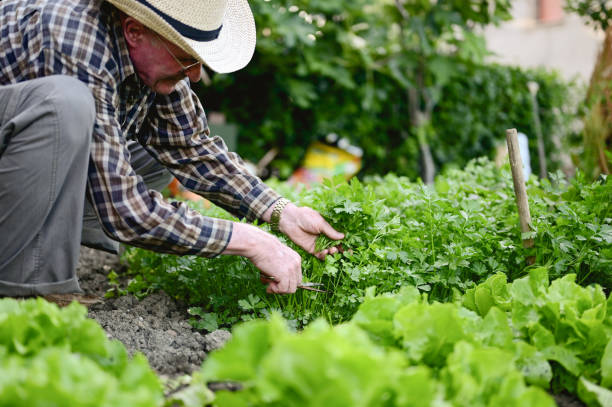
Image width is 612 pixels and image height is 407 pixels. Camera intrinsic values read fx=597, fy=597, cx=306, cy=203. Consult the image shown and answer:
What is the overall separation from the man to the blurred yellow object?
4480 millimetres

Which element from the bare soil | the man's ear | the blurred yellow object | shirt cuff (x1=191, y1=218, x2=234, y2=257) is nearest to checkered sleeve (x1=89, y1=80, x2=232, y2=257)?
shirt cuff (x1=191, y1=218, x2=234, y2=257)

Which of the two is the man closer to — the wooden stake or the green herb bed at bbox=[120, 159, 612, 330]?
the green herb bed at bbox=[120, 159, 612, 330]

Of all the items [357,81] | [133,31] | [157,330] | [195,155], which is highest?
[133,31]

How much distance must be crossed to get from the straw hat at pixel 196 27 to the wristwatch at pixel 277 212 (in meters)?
0.57

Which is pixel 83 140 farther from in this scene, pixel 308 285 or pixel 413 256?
pixel 413 256

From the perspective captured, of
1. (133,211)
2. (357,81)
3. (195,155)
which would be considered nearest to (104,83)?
(133,211)

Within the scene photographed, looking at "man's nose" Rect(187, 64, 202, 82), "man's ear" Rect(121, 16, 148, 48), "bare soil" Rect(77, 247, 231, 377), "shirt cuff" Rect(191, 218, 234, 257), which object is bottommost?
"bare soil" Rect(77, 247, 231, 377)

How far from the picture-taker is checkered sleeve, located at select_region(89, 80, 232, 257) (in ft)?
6.49

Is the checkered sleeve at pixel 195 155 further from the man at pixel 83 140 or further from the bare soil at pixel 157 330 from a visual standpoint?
the bare soil at pixel 157 330

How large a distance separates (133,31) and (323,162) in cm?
481

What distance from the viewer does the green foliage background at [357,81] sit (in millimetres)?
6176

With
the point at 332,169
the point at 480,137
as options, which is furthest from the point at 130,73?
the point at 480,137

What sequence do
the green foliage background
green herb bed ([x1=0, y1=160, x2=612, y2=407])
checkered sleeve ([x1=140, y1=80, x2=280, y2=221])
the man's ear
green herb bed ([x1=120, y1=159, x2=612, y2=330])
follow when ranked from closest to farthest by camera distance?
green herb bed ([x1=0, y1=160, x2=612, y2=407]) < the man's ear < green herb bed ([x1=120, y1=159, x2=612, y2=330]) < checkered sleeve ([x1=140, y1=80, x2=280, y2=221]) < the green foliage background

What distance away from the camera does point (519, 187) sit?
229 centimetres
